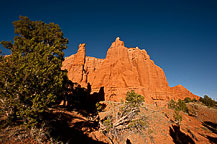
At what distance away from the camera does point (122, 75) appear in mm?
50406

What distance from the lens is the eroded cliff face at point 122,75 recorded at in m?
48.1

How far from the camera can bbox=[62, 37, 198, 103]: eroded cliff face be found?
1892 inches

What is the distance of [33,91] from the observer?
650 cm

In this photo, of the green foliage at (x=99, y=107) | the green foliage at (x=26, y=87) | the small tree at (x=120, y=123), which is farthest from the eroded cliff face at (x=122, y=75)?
the green foliage at (x=26, y=87)

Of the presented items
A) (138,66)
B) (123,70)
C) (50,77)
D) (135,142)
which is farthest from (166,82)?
(50,77)

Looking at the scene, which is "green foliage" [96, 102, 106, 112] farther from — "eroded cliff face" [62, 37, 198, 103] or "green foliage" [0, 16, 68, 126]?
"eroded cliff face" [62, 37, 198, 103]

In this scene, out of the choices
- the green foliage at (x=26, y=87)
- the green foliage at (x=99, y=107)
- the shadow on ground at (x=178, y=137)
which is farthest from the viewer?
the shadow on ground at (x=178, y=137)

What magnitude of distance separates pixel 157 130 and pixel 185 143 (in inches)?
165

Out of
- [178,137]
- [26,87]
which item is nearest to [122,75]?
[178,137]

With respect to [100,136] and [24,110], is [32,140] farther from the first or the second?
[100,136]

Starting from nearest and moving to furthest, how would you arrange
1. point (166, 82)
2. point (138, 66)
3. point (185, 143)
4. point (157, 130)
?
point (185, 143)
point (157, 130)
point (138, 66)
point (166, 82)

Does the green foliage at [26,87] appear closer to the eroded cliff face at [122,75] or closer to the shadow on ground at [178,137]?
the shadow on ground at [178,137]

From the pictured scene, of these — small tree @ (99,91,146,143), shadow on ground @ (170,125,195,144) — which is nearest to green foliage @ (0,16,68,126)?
small tree @ (99,91,146,143)

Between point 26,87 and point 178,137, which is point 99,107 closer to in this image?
point 26,87
